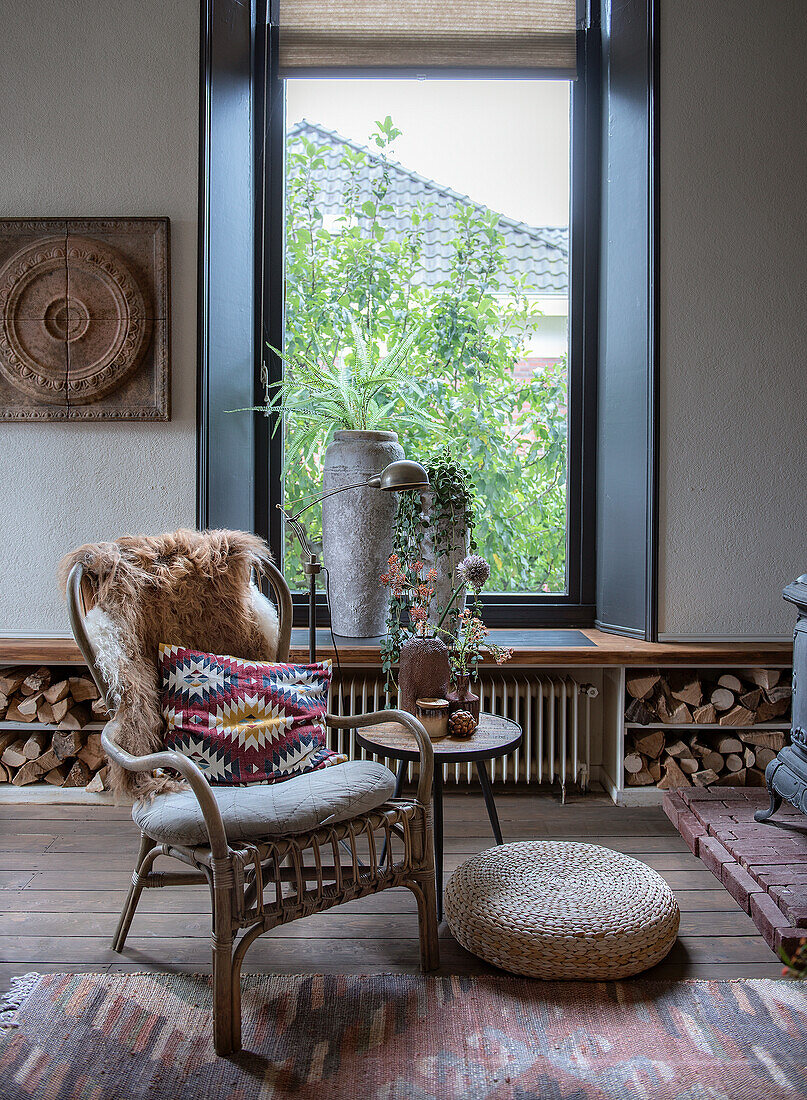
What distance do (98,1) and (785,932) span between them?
3.59m

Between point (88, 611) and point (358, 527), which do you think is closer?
point (88, 611)

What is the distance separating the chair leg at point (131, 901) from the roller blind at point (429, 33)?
293 centimetres

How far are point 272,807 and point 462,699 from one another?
0.70 meters

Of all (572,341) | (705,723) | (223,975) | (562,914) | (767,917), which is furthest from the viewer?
(572,341)

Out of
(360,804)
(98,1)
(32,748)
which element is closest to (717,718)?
(360,804)

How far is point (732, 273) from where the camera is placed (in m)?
2.91

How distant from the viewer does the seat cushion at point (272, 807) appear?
66.7 inches

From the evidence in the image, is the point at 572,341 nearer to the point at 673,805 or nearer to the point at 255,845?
the point at 673,805

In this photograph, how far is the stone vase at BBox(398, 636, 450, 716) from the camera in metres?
2.25

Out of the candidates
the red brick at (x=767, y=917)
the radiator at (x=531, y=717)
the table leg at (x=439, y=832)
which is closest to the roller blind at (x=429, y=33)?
the radiator at (x=531, y=717)

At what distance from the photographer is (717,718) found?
287 centimetres

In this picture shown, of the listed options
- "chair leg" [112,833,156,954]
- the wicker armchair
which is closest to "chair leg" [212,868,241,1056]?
the wicker armchair

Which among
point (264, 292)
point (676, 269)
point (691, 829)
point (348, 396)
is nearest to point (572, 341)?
point (676, 269)

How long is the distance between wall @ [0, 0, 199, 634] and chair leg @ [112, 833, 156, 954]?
1252mm
